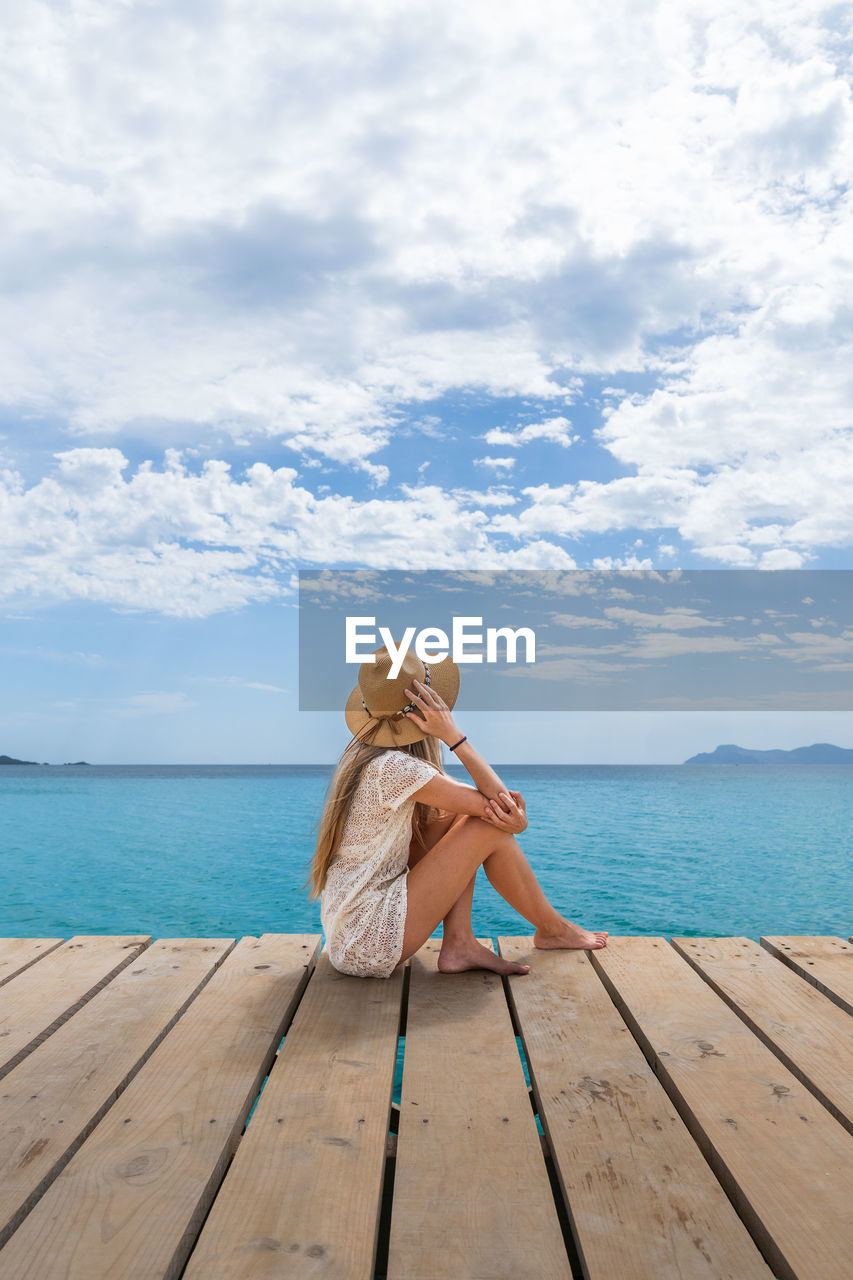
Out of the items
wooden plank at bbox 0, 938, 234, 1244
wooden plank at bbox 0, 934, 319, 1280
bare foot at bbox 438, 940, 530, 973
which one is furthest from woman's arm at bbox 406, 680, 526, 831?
wooden plank at bbox 0, 938, 234, 1244

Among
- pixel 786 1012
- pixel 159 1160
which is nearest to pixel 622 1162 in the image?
pixel 159 1160

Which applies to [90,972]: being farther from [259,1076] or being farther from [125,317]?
[125,317]

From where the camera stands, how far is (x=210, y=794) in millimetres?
37812

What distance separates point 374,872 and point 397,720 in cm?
53

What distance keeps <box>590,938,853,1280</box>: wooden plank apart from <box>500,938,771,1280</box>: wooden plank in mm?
44

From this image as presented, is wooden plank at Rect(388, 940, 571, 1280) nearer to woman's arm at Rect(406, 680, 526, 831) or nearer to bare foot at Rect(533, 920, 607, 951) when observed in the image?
woman's arm at Rect(406, 680, 526, 831)

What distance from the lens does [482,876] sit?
37.4 ft

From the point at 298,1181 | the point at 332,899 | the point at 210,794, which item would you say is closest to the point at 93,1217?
the point at 298,1181

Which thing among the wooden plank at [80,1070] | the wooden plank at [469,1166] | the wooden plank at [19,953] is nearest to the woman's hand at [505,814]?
the wooden plank at [469,1166]

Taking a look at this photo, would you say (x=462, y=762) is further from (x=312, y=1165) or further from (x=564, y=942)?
(x=312, y=1165)

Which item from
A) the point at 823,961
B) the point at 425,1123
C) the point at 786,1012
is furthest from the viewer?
the point at 823,961

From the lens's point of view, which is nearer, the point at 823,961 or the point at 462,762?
the point at 462,762

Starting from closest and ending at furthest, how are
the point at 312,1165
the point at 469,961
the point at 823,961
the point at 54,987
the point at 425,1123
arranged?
the point at 312,1165
the point at 425,1123
the point at 54,987
the point at 469,961
the point at 823,961

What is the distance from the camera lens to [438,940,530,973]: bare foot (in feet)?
9.69
